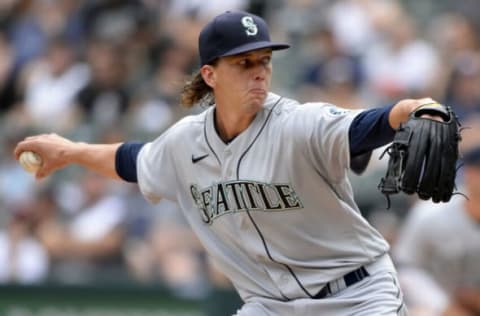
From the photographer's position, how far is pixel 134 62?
12.3m

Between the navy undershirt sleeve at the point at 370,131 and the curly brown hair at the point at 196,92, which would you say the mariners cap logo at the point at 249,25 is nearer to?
the curly brown hair at the point at 196,92

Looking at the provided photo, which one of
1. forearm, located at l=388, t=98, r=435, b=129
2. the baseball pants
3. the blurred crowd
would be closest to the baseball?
the baseball pants

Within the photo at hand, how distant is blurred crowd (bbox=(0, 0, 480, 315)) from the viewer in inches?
388

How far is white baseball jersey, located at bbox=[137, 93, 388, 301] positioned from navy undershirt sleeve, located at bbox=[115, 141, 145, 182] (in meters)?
0.42

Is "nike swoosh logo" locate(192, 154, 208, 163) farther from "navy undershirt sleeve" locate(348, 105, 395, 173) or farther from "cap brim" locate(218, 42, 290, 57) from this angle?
"navy undershirt sleeve" locate(348, 105, 395, 173)

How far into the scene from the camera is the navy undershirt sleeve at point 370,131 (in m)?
4.57

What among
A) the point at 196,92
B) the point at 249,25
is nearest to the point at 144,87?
the point at 196,92

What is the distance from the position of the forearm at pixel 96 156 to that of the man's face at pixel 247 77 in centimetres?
82

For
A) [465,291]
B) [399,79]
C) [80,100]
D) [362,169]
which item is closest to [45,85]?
[80,100]

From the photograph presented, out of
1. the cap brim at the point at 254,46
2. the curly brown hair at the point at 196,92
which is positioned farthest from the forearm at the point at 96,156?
the cap brim at the point at 254,46

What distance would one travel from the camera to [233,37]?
16.9 feet

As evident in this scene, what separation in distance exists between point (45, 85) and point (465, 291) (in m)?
6.47

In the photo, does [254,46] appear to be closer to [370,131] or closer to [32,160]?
[370,131]

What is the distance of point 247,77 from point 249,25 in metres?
0.22
